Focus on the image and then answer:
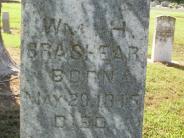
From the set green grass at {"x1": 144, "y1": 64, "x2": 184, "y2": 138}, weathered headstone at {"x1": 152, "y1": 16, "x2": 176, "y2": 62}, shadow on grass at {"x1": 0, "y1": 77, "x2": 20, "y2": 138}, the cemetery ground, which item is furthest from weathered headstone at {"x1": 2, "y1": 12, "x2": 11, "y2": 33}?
shadow on grass at {"x1": 0, "y1": 77, "x2": 20, "y2": 138}

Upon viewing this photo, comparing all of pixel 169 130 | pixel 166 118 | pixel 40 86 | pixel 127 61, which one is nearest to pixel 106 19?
pixel 127 61

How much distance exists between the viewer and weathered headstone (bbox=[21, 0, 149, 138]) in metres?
3.79

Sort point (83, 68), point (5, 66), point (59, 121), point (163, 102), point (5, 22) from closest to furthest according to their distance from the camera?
point (83, 68)
point (59, 121)
point (163, 102)
point (5, 66)
point (5, 22)

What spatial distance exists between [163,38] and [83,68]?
11991 mm

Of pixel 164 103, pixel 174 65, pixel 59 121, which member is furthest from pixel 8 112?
pixel 174 65

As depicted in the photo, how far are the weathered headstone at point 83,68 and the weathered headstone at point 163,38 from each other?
11.7m

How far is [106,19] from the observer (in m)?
3.79

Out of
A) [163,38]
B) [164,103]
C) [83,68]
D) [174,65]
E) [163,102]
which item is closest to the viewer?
[83,68]

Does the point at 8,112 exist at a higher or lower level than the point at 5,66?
lower

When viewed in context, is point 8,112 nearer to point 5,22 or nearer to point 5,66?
point 5,66

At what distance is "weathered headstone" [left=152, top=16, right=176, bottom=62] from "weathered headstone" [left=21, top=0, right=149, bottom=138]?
11699 mm

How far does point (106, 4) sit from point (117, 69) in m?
0.51

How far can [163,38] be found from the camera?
15.6 metres

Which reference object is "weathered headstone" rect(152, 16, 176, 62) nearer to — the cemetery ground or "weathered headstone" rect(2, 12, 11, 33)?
the cemetery ground
